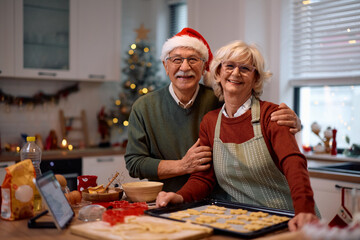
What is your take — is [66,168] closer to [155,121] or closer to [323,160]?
[155,121]

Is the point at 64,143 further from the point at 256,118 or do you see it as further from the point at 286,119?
the point at 286,119

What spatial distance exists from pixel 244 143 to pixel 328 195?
1372 millimetres

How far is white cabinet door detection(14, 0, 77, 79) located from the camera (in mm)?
3791

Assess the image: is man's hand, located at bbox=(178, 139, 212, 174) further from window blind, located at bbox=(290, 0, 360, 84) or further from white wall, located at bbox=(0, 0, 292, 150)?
window blind, located at bbox=(290, 0, 360, 84)

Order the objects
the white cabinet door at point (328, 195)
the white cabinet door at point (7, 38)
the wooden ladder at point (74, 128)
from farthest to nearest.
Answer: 1. the wooden ladder at point (74, 128)
2. the white cabinet door at point (7, 38)
3. the white cabinet door at point (328, 195)

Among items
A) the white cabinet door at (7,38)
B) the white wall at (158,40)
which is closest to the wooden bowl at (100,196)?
the white wall at (158,40)

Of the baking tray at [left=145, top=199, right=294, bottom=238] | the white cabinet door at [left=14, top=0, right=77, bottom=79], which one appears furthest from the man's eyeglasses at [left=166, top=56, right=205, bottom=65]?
the white cabinet door at [left=14, top=0, right=77, bottom=79]

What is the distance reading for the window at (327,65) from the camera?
3451 millimetres

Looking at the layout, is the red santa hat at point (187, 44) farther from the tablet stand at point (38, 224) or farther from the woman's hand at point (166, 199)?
the tablet stand at point (38, 224)

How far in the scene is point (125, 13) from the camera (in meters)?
Answer: 4.84

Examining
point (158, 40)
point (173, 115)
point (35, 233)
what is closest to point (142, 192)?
point (35, 233)

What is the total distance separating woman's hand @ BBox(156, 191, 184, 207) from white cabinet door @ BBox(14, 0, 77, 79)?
258 centimetres

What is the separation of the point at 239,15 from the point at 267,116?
202 centimetres

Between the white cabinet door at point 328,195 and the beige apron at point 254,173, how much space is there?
1.17 meters
